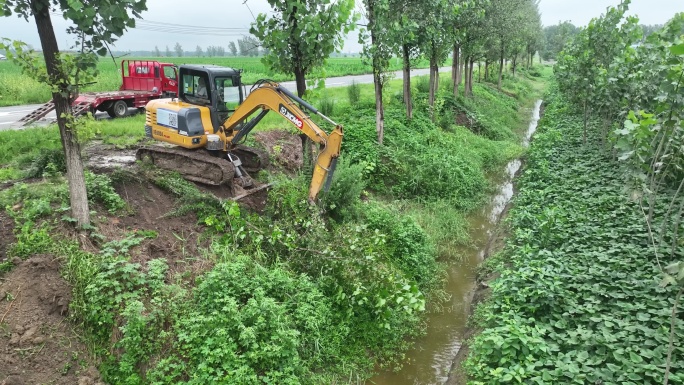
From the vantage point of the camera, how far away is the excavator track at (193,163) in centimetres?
887

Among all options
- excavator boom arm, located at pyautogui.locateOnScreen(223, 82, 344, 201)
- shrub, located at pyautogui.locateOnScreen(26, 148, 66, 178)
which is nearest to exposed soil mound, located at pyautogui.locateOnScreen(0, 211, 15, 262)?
shrub, located at pyautogui.locateOnScreen(26, 148, 66, 178)

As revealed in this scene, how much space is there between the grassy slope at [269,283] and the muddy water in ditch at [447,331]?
11.1 inches

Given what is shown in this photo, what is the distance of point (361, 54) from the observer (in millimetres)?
11992

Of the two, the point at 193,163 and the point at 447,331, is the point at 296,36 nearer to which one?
the point at 193,163

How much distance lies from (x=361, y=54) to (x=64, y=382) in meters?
9.73

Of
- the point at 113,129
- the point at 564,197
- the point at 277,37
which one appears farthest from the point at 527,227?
the point at 113,129

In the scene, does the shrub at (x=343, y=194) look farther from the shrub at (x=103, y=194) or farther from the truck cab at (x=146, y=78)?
the truck cab at (x=146, y=78)

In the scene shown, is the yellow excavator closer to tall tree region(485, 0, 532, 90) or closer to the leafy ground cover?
the leafy ground cover

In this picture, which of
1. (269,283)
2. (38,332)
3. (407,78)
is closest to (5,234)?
(38,332)

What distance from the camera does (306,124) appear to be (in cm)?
786

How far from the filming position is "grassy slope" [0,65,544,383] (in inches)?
212

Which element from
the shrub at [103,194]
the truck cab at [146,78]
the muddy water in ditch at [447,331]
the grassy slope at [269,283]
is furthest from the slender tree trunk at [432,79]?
the shrub at [103,194]

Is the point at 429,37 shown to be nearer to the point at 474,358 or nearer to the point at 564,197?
the point at 564,197

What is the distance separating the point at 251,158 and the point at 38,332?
219 inches
